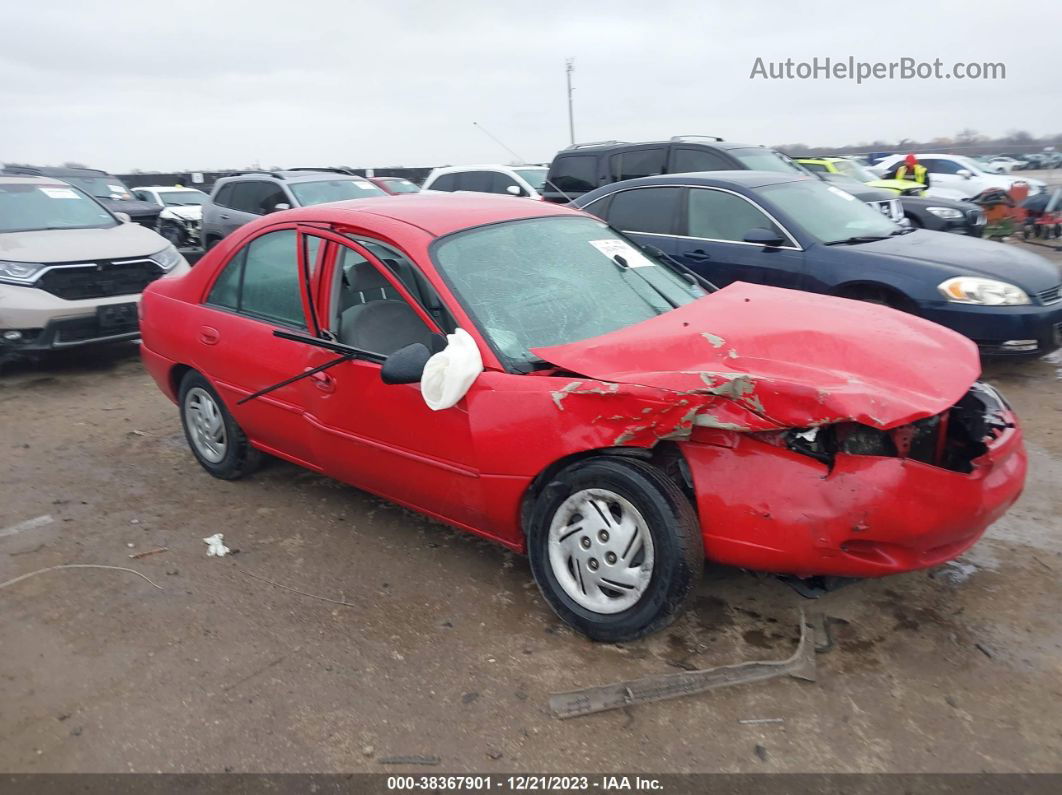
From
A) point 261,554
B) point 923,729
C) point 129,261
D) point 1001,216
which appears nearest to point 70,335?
point 129,261

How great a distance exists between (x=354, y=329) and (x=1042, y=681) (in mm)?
2980

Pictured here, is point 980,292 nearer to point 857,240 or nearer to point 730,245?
point 857,240

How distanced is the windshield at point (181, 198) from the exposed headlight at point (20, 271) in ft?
46.7

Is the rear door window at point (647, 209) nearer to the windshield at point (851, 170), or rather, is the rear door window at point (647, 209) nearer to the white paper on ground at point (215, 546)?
the white paper on ground at point (215, 546)

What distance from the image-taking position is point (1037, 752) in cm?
233

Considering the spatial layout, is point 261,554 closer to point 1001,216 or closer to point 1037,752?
point 1037,752

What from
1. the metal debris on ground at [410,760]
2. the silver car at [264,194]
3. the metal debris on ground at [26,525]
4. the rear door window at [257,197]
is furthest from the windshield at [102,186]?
the metal debris on ground at [410,760]

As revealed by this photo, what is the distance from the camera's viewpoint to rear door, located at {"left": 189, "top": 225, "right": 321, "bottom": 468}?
12.6ft

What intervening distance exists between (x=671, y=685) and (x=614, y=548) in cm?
50

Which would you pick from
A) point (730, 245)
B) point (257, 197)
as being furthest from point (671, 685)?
point (257, 197)

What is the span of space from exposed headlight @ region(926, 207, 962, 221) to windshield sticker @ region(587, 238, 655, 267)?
9.50 metres

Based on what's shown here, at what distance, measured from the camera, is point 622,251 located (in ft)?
13.1

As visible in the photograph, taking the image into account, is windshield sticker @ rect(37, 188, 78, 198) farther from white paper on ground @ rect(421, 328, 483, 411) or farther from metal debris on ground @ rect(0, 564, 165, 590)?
white paper on ground @ rect(421, 328, 483, 411)

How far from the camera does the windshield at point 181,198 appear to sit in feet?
65.8
